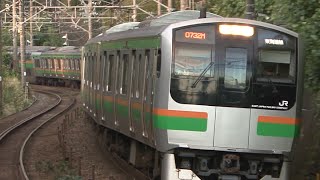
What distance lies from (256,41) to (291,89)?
0.84 meters

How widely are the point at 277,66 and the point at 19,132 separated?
14.6 m

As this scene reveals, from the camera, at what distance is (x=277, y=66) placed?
381 inches

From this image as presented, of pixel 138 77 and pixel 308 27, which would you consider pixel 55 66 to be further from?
pixel 308 27

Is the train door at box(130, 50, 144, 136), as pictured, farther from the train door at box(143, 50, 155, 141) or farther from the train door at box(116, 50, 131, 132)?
the train door at box(116, 50, 131, 132)

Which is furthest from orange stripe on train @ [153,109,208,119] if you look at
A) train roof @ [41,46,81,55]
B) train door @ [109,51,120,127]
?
train roof @ [41,46,81,55]

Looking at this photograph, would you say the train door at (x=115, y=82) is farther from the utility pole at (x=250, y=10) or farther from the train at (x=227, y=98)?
the train at (x=227, y=98)

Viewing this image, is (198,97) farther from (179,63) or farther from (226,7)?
(226,7)

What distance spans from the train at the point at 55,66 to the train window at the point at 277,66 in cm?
3280

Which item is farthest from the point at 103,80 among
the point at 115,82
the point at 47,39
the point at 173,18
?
the point at 47,39

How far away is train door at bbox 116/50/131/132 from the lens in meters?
12.5

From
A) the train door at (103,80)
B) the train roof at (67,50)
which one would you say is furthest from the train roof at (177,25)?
the train roof at (67,50)

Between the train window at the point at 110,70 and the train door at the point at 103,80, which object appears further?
the train door at the point at 103,80

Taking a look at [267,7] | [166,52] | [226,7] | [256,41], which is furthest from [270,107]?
[226,7]

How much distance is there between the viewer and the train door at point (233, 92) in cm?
949
